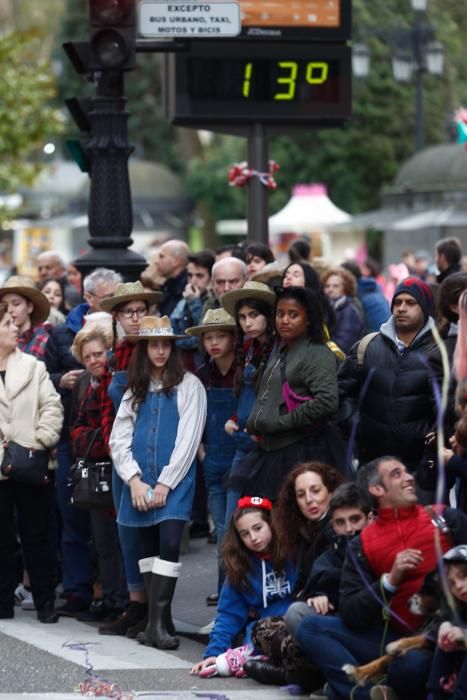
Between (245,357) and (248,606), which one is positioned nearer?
(248,606)

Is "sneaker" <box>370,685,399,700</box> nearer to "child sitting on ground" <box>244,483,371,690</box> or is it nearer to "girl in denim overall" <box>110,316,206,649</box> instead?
"child sitting on ground" <box>244,483,371,690</box>

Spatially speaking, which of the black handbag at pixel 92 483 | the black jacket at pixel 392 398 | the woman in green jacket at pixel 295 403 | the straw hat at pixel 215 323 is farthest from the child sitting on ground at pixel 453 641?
the black handbag at pixel 92 483

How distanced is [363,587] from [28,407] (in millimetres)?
3175

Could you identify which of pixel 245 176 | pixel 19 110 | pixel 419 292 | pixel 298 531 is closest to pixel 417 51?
pixel 19 110

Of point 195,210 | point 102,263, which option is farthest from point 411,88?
point 102,263

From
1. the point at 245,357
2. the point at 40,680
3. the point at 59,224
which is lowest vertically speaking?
the point at 40,680

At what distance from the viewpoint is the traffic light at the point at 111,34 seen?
1195 cm

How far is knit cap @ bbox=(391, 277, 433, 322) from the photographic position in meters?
9.16

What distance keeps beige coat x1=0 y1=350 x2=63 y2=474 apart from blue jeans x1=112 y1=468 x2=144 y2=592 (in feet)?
1.95

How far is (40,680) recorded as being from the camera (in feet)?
28.3

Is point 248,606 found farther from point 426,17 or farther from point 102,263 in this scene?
point 426,17

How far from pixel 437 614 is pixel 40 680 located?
2095mm

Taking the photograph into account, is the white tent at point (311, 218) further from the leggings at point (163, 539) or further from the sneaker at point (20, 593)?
the leggings at point (163, 539)

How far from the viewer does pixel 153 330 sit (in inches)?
389
